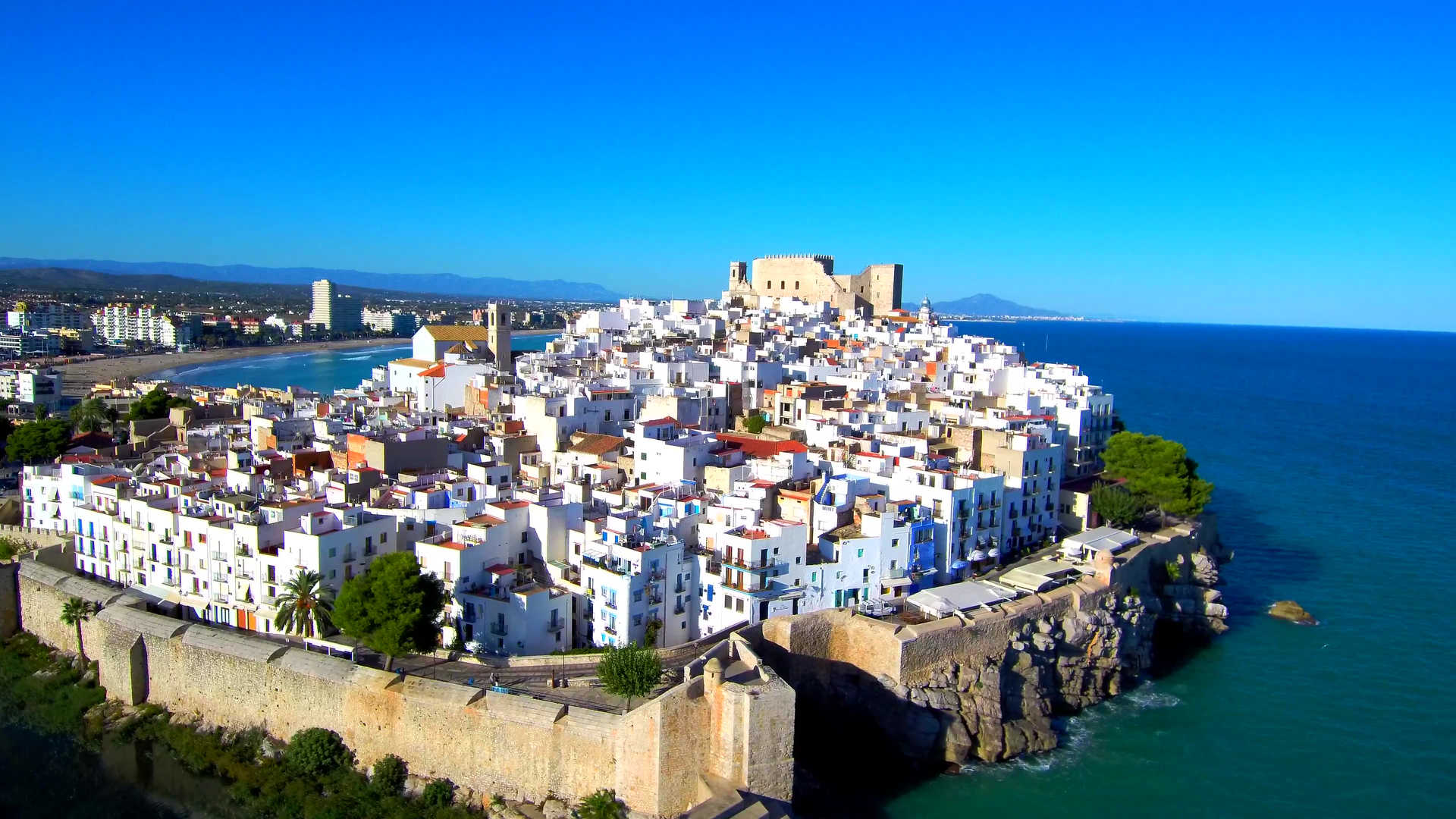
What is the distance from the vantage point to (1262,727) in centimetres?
2014

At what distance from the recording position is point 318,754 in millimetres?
16578

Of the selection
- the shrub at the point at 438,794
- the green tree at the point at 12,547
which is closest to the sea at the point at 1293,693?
the shrub at the point at 438,794

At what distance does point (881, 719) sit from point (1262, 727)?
7747 millimetres

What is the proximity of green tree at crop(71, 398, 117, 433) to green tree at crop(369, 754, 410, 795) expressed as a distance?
82.1ft

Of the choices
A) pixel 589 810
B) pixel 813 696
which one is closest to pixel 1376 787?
pixel 813 696

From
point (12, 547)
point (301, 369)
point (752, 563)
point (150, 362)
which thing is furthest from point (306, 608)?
point (150, 362)

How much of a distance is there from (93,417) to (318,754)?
27873 mm

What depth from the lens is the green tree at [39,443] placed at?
3150cm

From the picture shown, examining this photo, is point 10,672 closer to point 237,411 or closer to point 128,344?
point 237,411

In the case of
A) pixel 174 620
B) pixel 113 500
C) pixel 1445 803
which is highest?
pixel 113 500

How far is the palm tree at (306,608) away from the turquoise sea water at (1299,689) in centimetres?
984

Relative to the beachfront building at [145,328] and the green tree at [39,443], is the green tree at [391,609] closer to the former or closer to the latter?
the green tree at [39,443]

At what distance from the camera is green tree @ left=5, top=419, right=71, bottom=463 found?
31.5 m

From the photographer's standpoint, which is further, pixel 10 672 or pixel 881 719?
pixel 10 672
